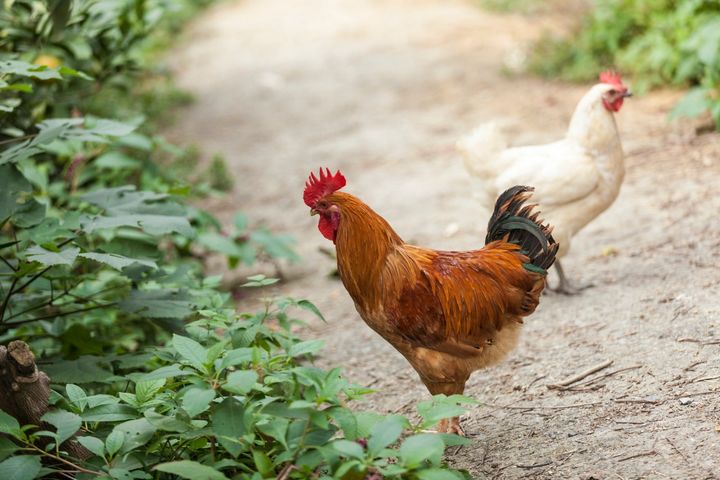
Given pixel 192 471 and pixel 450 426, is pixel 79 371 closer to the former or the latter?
pixel 192 471

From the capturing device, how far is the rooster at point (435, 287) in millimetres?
3541

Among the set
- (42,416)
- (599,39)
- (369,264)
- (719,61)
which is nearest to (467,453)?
(369,264)

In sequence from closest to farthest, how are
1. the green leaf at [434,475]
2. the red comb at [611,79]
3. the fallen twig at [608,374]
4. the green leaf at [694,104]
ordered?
the green leaf at [434,475]
the fallen twig at [608,374]
the red comb at [611,79]
the green leaf at [694,104]

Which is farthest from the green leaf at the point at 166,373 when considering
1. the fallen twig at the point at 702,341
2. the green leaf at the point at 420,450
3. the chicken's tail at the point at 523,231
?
the fallen twig at the point at 702,341

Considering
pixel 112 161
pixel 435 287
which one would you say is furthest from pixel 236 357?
pixel 112 161

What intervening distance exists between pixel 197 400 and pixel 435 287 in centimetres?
131

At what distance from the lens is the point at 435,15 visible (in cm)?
1371

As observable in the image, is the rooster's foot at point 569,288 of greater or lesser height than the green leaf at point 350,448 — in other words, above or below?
below

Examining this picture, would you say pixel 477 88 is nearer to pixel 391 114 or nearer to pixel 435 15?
pixel 391 114

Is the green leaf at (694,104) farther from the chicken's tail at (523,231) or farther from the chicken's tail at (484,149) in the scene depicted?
the chicken's tail at (523,231)

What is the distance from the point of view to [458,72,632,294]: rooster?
4.86m

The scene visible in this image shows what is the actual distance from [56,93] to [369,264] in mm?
3403

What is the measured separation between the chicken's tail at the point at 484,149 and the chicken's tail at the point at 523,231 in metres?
1.18

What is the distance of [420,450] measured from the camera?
2623 millimetres
